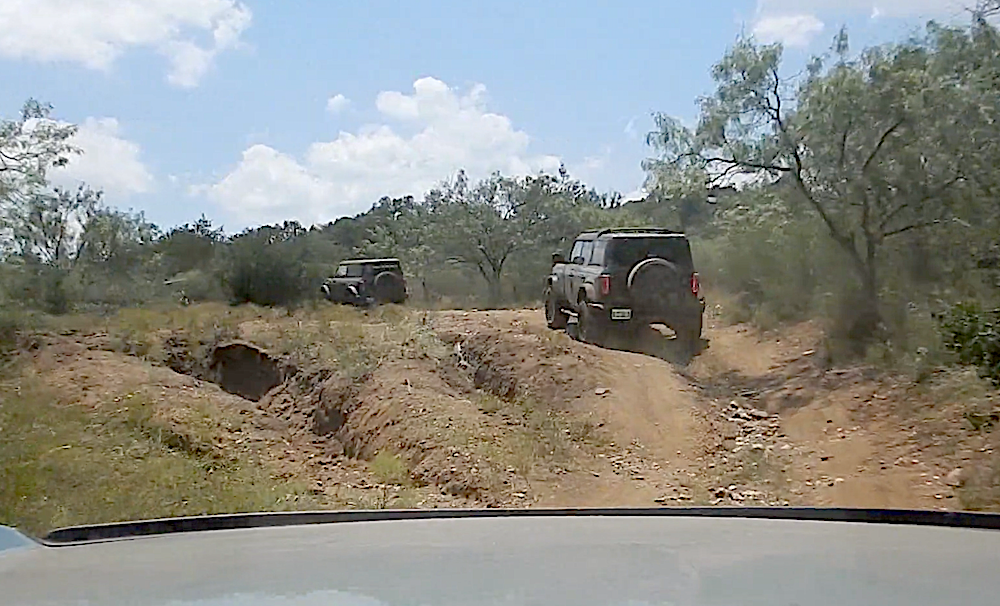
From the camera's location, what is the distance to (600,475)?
33.8 feet

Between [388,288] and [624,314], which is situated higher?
[388,288]

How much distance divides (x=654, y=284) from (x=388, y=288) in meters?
13.7

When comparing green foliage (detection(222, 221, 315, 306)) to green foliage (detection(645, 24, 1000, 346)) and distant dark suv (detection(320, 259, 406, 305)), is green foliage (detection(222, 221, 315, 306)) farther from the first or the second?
green foliage (detection(645, 24, 1000, 346))

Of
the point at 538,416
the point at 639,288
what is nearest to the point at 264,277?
the point at 639,288

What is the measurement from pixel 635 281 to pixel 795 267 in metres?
3.67

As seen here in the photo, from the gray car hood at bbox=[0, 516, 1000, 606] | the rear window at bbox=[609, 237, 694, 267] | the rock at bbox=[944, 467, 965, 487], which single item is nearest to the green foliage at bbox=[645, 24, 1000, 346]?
the rear window at bbox=[609, 237, 694, 267]

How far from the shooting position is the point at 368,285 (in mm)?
30031

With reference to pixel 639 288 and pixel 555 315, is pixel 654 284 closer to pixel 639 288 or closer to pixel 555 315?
pixel 639 288

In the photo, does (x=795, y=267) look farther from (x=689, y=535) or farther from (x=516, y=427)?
(x=689, y=535)

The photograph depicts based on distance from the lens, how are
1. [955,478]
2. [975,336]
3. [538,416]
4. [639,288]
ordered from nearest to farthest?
1. [955,478]
2. [975,336]
3. [538,416]
4. [639,288]

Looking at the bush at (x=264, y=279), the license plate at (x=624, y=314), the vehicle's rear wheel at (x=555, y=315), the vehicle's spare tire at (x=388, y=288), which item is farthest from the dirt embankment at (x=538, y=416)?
the vehicle's spare tire at (x=388, y=288)

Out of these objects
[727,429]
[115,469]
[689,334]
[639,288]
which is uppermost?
[639,288]

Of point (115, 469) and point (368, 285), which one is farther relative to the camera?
point (368, 285)

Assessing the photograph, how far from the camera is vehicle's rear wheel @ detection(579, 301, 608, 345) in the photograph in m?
18.1
